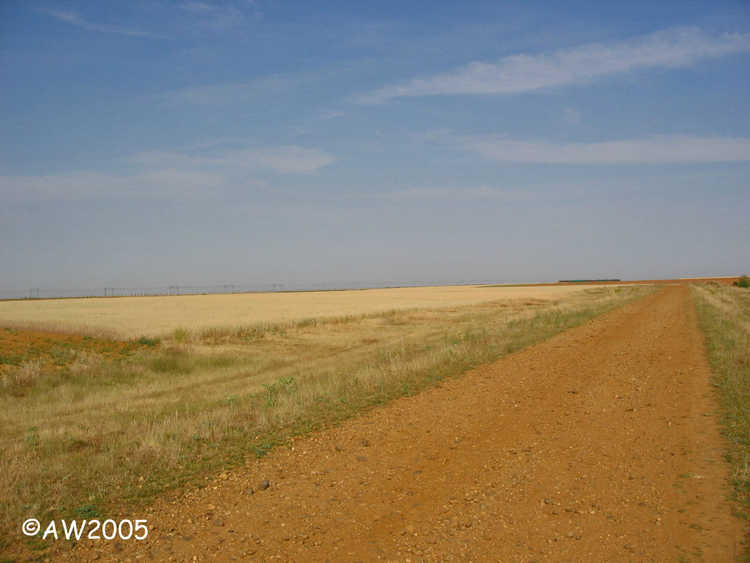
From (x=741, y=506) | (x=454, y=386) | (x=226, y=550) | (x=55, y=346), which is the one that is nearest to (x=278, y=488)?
(x=226, y=550)

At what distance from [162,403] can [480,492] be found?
10.8 meters

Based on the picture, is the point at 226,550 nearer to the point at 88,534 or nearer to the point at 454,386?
the point at 88,534

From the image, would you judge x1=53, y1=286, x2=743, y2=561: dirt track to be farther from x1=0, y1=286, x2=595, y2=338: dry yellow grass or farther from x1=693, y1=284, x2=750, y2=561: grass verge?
x1=0, y1=286, x2=595, y2=338: dry yellow grass

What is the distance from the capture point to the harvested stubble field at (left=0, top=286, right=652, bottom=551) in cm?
636

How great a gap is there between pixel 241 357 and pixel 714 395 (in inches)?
728

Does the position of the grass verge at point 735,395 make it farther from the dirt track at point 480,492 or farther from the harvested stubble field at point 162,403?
the harvested stubble field at point 162,403

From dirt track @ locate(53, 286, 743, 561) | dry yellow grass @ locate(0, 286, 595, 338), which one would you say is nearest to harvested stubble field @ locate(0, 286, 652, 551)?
dirt track @ locate(53, 286, 743, 561)

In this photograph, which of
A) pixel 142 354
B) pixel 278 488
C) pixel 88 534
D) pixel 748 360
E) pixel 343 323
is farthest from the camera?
pixel 343 323

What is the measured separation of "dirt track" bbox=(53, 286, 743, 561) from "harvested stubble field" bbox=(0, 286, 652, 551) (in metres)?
0.83

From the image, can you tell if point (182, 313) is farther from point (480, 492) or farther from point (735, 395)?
point (480, 492)

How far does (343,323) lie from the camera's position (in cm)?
3962

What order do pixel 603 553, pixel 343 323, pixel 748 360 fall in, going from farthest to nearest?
1. pixel 343 323
2. pixel 748 360
3. pixel 603 553

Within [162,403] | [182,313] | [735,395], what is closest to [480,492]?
[735,395]

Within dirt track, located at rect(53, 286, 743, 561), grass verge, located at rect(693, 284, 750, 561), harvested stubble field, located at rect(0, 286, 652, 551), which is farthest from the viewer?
harvested stubble field, located at rect(0, 286, 652, 551)
